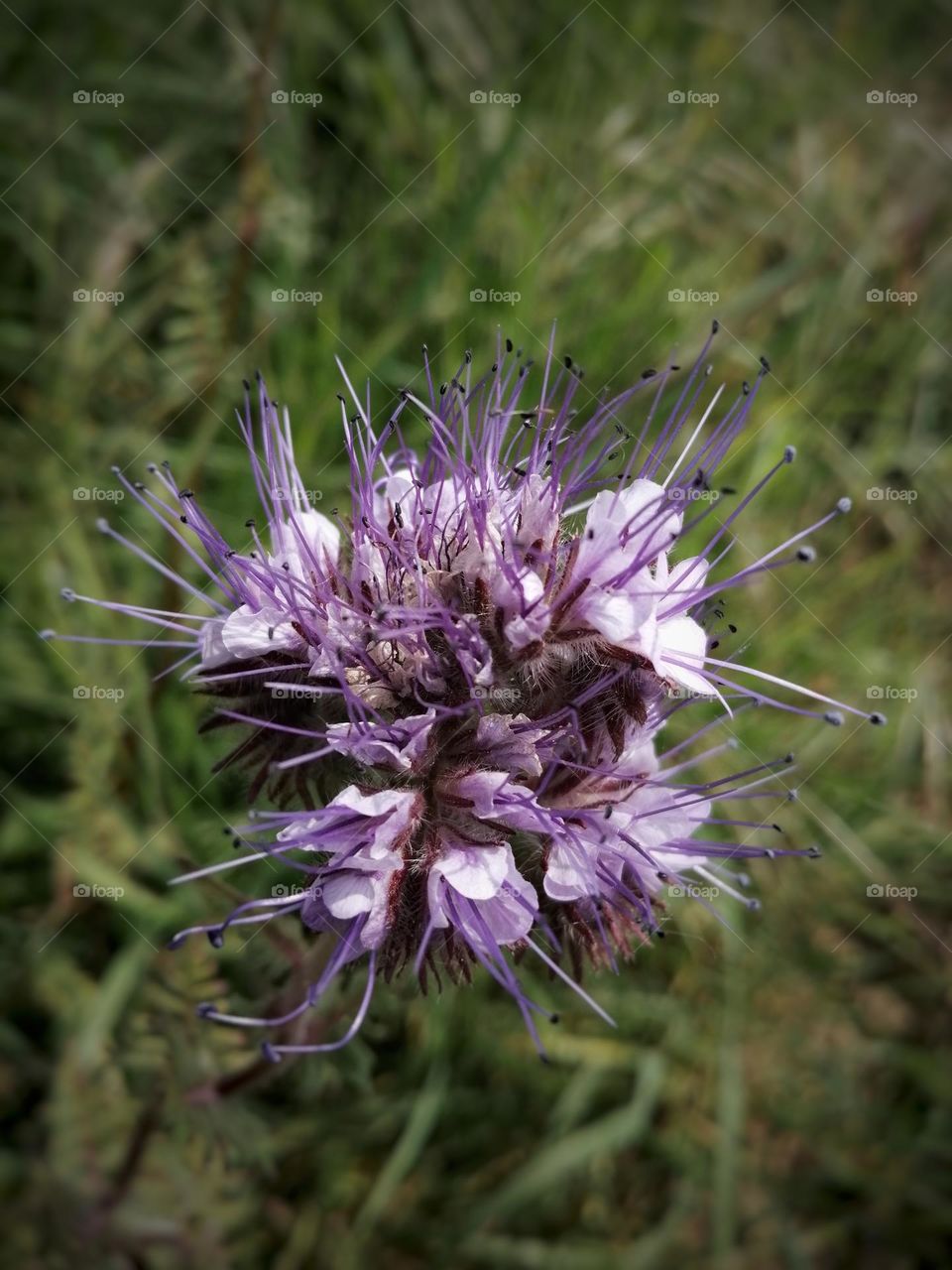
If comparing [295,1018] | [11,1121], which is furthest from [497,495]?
[11,1121]

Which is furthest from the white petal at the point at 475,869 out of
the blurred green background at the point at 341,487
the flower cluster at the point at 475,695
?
the blurred green background at the point at 341,487

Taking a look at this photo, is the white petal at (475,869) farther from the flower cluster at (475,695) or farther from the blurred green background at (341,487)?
the blurred green background at (341,487)

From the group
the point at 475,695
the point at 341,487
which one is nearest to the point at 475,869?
the point at 475,695

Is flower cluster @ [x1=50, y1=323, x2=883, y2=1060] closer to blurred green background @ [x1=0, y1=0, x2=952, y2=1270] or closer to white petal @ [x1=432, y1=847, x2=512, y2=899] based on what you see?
white petal @ [x1=432, y1=847, x2=512, y2=899]

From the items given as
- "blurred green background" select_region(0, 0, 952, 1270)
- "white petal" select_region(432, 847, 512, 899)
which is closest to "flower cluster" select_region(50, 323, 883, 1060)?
"white petal" select_region(432, 847, 512, 899)

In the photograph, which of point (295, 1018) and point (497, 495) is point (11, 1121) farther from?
point (497, 495)

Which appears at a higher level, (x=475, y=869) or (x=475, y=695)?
(x=475, y=695)

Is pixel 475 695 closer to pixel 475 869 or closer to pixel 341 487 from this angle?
pixel 475 869
